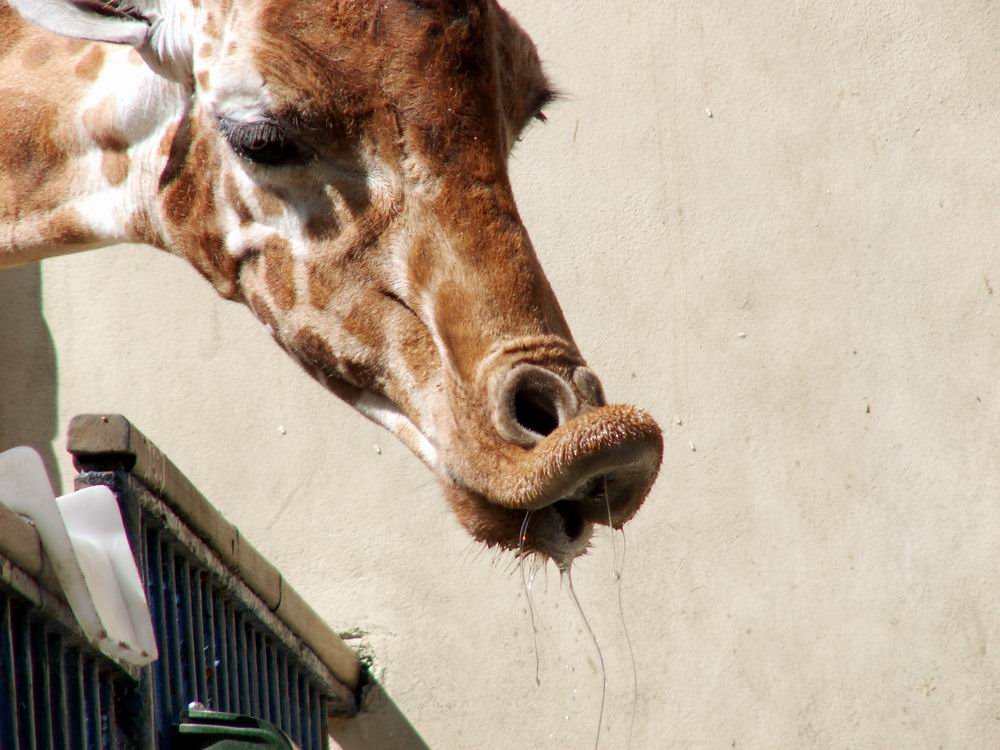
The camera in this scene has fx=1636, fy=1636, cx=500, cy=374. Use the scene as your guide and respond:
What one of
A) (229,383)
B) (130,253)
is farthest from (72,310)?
(229,383)

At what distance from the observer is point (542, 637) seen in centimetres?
381

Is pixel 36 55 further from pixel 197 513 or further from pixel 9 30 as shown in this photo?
pixel 197 513

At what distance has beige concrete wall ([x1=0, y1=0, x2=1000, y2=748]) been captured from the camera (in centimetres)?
381

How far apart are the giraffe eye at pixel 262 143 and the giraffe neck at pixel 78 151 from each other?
23 centimetres

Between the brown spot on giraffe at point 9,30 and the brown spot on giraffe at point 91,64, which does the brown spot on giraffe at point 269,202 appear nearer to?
the brown spot on giraffe at point 91,64

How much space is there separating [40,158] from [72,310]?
157 cm

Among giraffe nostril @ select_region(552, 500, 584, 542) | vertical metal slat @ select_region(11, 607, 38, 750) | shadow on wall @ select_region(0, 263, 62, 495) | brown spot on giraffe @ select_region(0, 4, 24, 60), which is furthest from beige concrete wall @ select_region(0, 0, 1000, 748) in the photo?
vertical metal slat @ select_region(11, 607, 38, 750)

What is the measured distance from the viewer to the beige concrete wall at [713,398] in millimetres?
3811

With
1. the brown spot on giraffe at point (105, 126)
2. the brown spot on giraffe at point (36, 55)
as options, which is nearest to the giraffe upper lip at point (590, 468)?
the brown spot on giraffe at point (105, 126)

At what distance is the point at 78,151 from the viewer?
2.62 meters

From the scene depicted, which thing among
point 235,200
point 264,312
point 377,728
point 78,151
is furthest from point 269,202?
point 377,728

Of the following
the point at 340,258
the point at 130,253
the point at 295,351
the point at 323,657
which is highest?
the point at 340,258

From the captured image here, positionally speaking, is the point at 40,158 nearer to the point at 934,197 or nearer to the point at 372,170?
the point at 372,170

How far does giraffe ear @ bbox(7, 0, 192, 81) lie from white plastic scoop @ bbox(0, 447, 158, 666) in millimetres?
700
